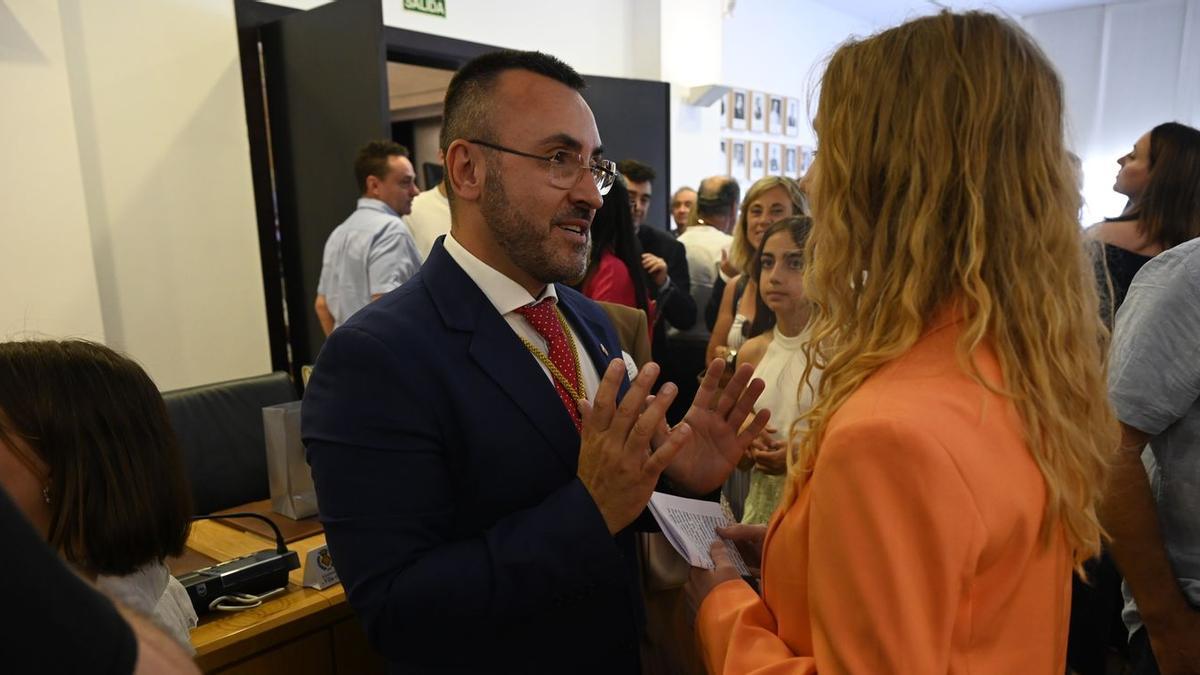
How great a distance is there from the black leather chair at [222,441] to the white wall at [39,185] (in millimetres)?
1255

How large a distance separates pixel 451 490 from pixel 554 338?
32 centimetres

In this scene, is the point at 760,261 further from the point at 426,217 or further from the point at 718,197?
the point at 426,217

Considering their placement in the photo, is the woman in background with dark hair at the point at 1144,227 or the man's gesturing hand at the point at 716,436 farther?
the woman in background with dark hair at the point at 1144,227

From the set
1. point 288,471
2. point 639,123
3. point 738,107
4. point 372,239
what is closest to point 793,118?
point 738,107

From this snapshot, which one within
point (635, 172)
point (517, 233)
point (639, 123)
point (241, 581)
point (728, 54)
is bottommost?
point (241, 581)

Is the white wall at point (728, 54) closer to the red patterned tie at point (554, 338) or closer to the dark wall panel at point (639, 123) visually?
the dark wall panel at point (639, 123)

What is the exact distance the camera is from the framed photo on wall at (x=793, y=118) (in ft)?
23.5

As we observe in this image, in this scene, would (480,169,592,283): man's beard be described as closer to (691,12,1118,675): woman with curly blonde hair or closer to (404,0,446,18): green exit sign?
(691,12,1118,675): woman with curly blonde hair

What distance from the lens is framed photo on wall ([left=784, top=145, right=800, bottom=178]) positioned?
735 cm

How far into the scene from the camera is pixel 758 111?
21.8 feet

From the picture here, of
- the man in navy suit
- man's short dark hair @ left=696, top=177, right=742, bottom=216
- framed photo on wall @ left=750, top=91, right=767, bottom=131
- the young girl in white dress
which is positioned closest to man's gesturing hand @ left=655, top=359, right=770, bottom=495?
the man in navy suit

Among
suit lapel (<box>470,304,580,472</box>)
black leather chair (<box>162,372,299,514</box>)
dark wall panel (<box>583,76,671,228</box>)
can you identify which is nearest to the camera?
suit lapel (<box>470,304,580,472</box>)

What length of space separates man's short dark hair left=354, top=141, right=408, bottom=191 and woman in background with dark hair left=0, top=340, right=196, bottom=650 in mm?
2164

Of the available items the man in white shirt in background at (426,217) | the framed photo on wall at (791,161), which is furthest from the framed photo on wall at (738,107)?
the man in white shirt in background at (426,217)
